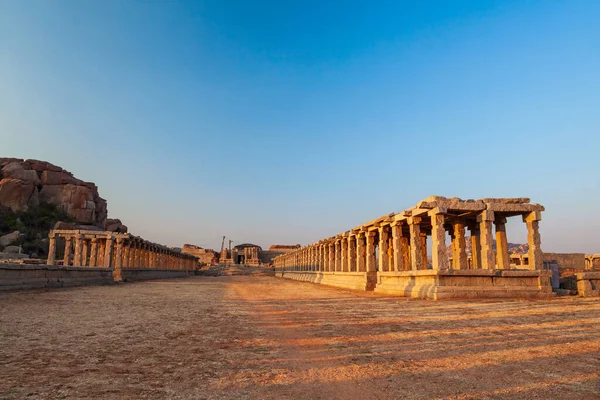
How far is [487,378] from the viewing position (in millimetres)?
4398

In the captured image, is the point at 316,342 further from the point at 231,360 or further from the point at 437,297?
the point at 437,297

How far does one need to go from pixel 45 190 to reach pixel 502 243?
8000 centimetres

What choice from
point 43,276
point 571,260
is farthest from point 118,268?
point 571,260

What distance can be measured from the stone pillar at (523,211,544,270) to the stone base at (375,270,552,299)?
1.09 metres

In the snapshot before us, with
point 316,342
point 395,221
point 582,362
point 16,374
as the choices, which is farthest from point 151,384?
point 395,221

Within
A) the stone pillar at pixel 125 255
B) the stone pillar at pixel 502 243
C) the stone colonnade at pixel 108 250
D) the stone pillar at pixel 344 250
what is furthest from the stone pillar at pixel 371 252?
the stone pillar at pixel 125 255

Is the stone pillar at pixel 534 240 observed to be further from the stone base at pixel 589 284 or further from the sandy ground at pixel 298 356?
the sandy ground at pixel 298 356

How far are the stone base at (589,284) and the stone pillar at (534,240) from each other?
5.03 ft

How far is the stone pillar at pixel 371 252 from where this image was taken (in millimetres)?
23812

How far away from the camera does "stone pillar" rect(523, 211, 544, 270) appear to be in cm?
1645

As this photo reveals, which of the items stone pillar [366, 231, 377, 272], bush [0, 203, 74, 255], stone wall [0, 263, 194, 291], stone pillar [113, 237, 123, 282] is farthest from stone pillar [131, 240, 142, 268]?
stone pillar [366, 231, 377, 272]

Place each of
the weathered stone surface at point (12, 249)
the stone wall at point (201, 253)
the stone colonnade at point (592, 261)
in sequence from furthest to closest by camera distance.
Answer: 1. the stone wall at point (201, 253)
2. the weathered stone surface at point (12, 249)
3. the stone colonnade at point (592, 261)

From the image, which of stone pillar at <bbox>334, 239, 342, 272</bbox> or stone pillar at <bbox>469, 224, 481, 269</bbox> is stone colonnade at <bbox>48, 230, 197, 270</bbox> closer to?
stone pillar at <bbox>334, 239, 342, 272</bbox>

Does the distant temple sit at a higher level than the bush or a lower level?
lower
